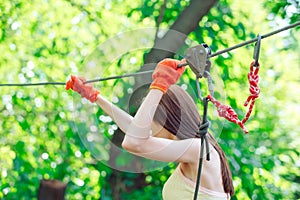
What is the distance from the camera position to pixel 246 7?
333 centimetres

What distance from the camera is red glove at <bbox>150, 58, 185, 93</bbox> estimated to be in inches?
56.4

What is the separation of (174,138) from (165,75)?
0.17 m

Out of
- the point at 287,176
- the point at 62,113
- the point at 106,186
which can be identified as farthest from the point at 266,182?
the point at 62,113

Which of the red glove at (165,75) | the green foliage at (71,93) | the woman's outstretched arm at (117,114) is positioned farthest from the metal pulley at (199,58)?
the green foliage at (71,93)

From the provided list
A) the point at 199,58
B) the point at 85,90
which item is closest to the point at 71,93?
the point at 85,90

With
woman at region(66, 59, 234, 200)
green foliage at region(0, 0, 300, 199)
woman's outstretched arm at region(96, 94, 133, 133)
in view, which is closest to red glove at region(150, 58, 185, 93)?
woman at region(66, 59, 234, 200)

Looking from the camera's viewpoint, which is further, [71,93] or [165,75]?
[71,93]

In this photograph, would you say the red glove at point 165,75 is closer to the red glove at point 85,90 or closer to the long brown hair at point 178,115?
the long brown hair at point 178,115

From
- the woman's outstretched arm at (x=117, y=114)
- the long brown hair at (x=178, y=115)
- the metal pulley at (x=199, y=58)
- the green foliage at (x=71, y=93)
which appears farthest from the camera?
the green foliage at (x=71, y=93)

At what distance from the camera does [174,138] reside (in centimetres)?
154

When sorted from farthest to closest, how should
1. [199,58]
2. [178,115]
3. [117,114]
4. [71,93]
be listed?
1. [71,93]
2. [117,114]
3. [178,115]
4. [199,58]

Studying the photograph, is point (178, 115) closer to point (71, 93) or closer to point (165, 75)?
point (165, 75)

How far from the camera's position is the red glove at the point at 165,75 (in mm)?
1432

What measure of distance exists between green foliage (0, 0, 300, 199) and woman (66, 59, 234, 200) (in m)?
1.47
